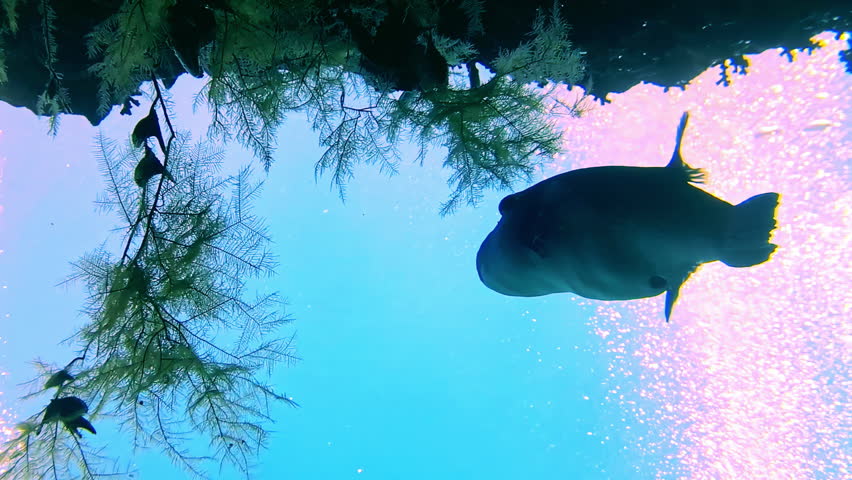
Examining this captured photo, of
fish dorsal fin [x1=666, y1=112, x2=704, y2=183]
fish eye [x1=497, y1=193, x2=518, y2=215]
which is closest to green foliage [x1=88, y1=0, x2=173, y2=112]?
fish eye [x1=497, y1=193, x2=518, y2=215]

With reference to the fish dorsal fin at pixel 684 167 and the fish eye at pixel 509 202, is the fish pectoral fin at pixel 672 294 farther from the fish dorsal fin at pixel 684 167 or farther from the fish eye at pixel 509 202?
the fish eye at pixel 509 202

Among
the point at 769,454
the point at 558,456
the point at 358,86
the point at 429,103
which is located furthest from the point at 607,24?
the point at 558,456

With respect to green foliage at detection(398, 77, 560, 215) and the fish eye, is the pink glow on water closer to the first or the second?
green foliage at detection(398, 77, 560, 215)

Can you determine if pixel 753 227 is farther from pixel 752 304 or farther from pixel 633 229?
pixel 752 304

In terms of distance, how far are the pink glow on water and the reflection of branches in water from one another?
12.0 feet

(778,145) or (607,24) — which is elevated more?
(778,145)

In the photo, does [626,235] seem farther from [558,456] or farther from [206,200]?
[558,456]

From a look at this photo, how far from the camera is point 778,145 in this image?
371 inches

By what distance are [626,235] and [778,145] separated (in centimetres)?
1036

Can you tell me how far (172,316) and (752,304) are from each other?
14.4 metres

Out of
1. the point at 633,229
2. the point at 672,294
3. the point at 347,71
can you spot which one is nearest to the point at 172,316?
the point at 347,71

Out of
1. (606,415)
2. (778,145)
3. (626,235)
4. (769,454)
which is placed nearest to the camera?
(626,235)

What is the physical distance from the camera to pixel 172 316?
290 centimetres

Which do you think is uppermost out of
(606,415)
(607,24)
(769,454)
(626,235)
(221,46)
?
(606,415)
